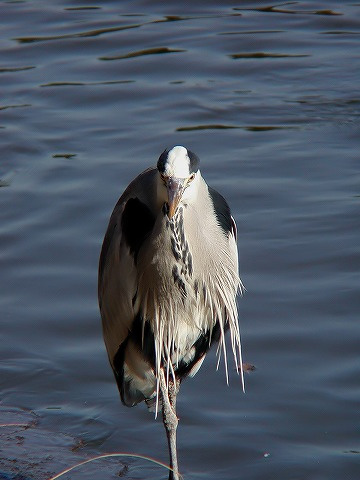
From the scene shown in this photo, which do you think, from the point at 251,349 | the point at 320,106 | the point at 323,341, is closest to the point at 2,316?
the point at 251,349

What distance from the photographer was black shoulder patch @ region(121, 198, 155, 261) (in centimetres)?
423

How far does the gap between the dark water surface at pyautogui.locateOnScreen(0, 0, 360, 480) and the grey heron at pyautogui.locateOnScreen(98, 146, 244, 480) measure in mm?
337

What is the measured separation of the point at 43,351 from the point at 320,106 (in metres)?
4.23

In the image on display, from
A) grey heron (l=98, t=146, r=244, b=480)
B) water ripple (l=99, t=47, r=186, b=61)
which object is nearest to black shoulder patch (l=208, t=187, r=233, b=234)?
grey heron (l=98, t=146, r=244, b=480)

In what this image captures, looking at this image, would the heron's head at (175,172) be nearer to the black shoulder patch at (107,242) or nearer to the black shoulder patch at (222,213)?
the black shoulder patch at (222,213)

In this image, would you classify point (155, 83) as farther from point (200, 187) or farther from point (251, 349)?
point (200, 187)

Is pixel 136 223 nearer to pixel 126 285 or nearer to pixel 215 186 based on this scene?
pixel 126 285

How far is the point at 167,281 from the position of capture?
4.16 m

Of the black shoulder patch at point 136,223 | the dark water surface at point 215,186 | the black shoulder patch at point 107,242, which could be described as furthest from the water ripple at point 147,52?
the black shoulder patch at point 136,223

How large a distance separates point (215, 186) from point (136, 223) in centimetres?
293

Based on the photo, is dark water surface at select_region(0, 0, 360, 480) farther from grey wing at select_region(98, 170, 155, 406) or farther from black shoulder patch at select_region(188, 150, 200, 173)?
black shoulder patch at select_region(188, 150, 200, 173)

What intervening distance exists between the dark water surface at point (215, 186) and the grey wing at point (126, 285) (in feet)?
0.99

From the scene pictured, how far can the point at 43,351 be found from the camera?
5.49 meters

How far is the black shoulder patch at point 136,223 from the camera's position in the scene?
4234 millimetres
